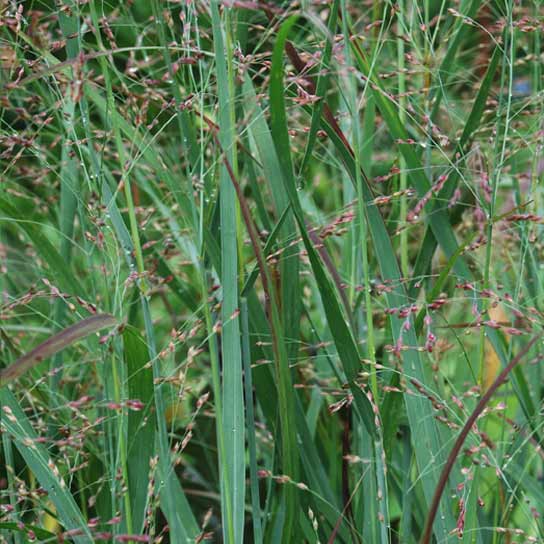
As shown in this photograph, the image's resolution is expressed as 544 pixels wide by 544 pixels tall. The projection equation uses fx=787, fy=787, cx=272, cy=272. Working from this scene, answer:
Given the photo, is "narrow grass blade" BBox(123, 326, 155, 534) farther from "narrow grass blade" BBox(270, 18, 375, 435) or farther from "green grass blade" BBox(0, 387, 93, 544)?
"narrow grass blade" BBox(270, 18, 375, 435)

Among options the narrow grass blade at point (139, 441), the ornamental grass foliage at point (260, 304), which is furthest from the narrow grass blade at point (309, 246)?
the narrow grass blade at point (139, 441)

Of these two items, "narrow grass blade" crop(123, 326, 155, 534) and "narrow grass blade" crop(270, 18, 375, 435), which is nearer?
"narrow grass blade" crop(270, 18, 375, 435)

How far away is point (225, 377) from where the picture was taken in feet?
2.22

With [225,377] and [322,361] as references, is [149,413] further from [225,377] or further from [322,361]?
[322,361]

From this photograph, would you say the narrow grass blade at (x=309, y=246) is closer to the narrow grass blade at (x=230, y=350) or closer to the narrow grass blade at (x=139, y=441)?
the narrow grass blade at (x=230, y=350)

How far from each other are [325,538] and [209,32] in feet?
2.02

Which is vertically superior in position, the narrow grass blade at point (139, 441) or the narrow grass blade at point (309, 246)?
the narrow grass blade at point (309, 246)

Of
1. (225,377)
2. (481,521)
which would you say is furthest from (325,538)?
(225,377)

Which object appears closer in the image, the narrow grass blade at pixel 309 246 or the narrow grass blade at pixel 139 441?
the narrow grass blade at pixel 309 246

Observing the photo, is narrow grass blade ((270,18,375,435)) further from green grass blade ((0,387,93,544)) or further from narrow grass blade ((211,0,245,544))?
green grass blade ((0,387,93,544))

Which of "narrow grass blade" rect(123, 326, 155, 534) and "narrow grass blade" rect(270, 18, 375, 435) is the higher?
"narrow grass blade" rect(270, 18, 375, 435)

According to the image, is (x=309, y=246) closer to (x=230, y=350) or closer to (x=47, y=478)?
(x=230, y=350)

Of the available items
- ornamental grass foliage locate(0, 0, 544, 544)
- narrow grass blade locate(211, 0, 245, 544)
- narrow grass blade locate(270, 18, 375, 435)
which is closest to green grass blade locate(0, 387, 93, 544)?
ornamental grass foliage locate(0, 0, 544, 544)

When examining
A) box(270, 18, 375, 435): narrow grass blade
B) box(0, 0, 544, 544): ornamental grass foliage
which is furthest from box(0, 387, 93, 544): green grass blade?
box(270, 18, 375, 435): narrow grass blade
